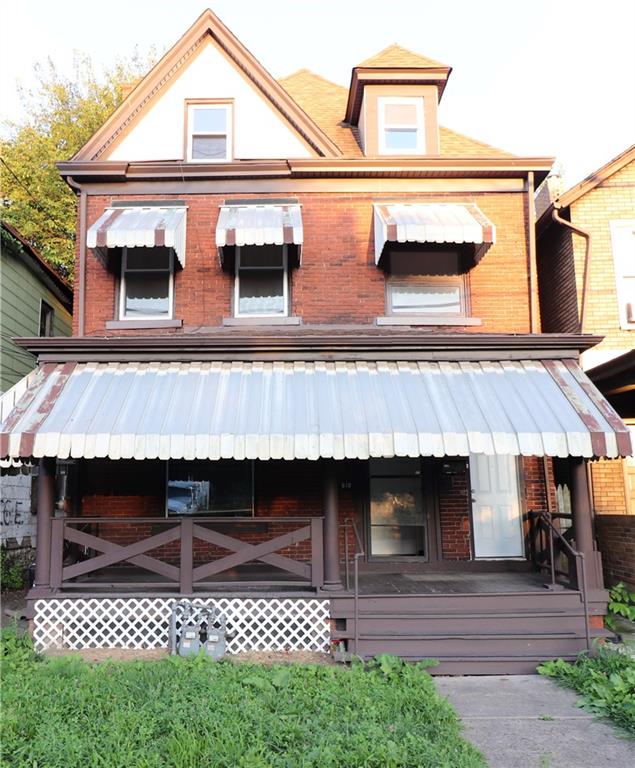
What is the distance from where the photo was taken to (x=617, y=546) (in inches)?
408

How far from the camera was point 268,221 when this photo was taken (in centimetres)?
1006

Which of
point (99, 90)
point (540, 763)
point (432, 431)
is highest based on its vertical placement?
point (99, 90)

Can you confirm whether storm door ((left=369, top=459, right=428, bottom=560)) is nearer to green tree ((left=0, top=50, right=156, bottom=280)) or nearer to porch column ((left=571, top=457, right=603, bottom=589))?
porch column ((left=571, top=457, right=603, bottom=589))

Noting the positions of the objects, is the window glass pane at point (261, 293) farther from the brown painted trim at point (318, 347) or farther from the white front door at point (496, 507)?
the white front door at point (496, 507)

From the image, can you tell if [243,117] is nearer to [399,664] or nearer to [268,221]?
[268,221]

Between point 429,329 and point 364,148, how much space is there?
382cm

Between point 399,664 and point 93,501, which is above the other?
point 93,501

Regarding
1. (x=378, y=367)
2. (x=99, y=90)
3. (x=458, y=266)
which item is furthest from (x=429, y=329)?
(x=99, y=90)

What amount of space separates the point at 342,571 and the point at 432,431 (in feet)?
11.8

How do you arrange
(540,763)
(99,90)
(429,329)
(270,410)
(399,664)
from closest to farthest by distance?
(540,763) < (399,664) < (270,410) < (429,329) < (99,90)

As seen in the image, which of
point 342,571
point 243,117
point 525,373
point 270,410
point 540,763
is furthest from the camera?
point 243,117

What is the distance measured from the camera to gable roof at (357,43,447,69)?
1151 cm

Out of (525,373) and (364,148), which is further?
(364,148)

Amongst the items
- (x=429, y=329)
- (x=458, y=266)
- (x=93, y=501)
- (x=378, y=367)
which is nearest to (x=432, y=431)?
(x=378, y=367)
